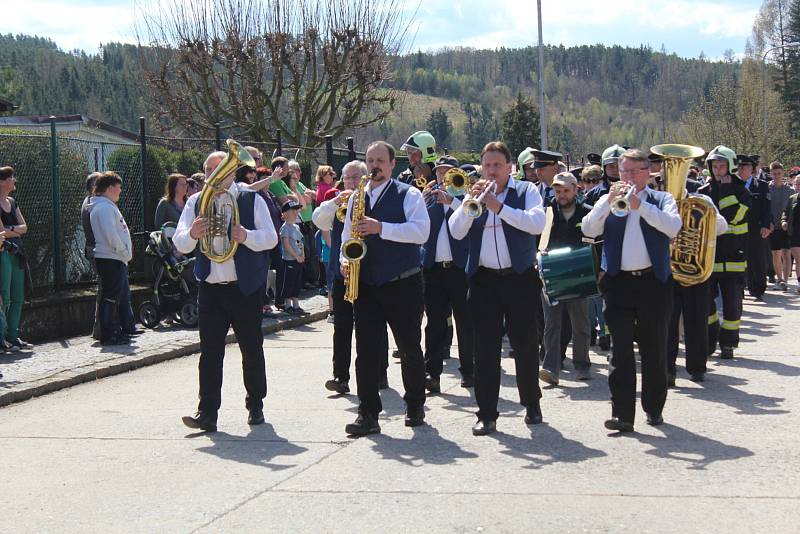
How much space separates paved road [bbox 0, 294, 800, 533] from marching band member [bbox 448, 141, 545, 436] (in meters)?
0.43

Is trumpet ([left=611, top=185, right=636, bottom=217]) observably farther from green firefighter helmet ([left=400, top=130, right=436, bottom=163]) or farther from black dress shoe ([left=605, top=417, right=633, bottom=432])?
green firefighter helmet ([left=400, top=130, right=436, bottom=163])

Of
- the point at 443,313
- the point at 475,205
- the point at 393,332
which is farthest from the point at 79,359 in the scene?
the point at 475,205

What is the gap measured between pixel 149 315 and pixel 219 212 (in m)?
5.60

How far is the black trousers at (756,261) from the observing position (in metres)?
15.4

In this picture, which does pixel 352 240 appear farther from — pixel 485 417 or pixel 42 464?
pixel 42 464

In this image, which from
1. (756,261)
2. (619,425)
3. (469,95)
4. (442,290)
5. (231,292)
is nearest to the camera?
(619,425)

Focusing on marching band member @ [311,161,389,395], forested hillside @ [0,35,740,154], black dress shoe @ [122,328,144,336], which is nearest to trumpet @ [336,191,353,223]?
marching band member @ [311,161,389,395]

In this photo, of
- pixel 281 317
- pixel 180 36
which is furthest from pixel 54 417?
pixel 180 36

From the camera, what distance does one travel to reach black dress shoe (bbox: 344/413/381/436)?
7.63 meters

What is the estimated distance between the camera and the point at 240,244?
26.1ft

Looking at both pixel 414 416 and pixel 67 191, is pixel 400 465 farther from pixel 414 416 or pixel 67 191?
pixel 67 191

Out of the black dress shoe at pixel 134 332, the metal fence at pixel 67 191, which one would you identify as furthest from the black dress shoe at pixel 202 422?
the metal fence at pixel 67 191

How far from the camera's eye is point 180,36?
3222 centimetres

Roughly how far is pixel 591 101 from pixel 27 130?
610ft
